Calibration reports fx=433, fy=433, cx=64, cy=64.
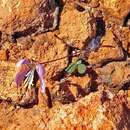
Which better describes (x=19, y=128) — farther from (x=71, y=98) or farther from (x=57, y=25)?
(x=57, y=25)

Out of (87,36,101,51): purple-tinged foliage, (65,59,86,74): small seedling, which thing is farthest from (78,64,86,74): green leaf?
(87,36,101,51): purple-tinged foliage

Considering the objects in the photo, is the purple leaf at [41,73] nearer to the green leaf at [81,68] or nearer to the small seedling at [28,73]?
the small seedling at [28,73]

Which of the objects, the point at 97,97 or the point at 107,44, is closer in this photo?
the point at 97,97

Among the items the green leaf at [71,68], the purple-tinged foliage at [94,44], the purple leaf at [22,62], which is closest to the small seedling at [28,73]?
the purple leaf at [22,62]

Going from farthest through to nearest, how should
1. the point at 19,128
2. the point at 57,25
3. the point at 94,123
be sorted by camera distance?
the point at 57,25
the point at 19,128
the point at 94,123

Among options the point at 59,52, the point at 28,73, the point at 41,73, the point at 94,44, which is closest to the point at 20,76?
the point at 28,73

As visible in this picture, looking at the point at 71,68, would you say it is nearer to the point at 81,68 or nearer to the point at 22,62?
the point at 81,68

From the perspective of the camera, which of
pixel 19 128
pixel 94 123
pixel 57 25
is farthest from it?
pixel 57 25

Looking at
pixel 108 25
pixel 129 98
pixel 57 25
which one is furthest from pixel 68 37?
pixel 129 98
